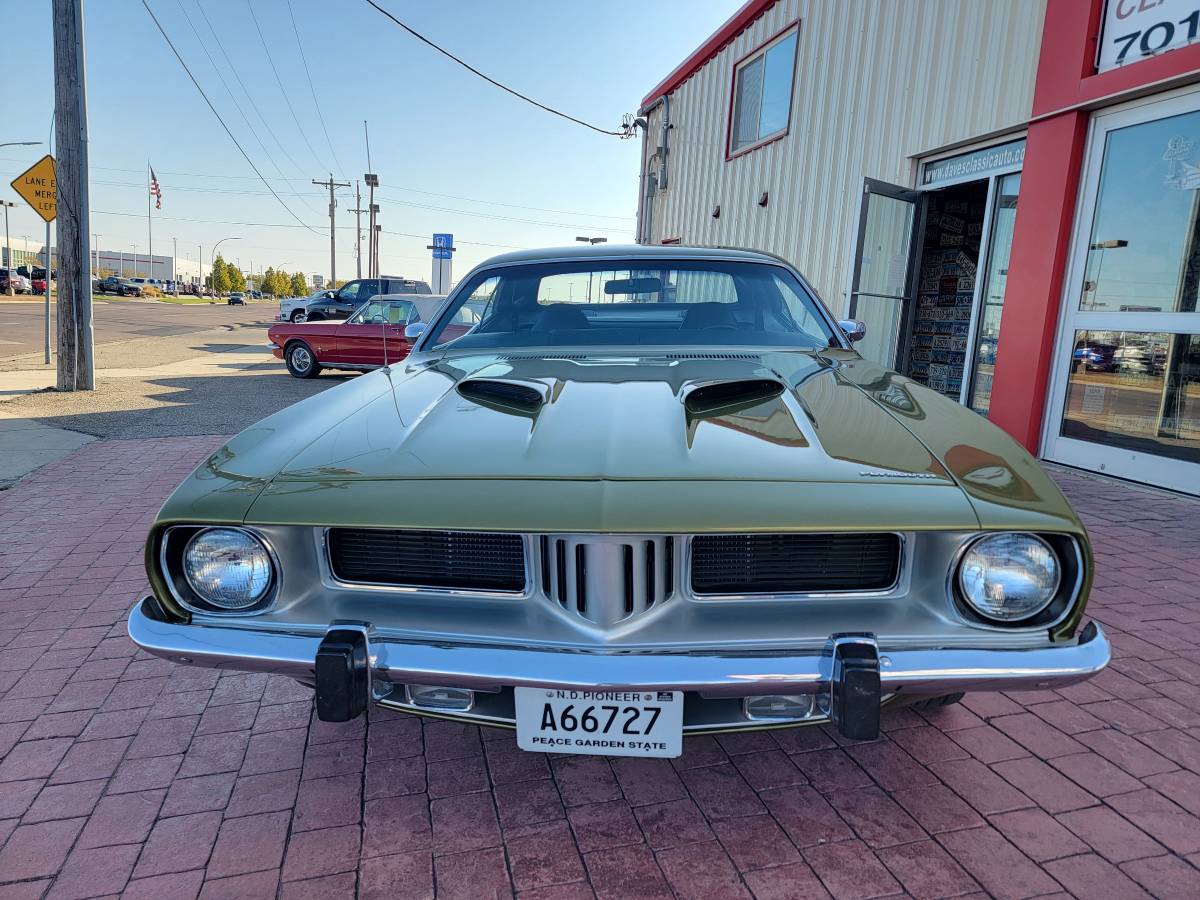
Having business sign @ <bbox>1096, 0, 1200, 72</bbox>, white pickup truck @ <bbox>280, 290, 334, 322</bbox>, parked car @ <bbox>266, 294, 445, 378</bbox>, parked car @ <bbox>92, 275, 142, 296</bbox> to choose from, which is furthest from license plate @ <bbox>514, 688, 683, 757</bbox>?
parked car @ <bbox>92, 275, 142, 296</bbox>

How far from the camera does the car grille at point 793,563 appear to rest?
1545 millimetres

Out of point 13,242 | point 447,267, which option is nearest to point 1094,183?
point 447,267

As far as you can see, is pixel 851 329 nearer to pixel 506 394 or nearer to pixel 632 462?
pixel 506 394

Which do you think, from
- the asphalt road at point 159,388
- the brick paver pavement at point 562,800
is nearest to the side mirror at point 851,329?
the brick paver pavement at point 562,800

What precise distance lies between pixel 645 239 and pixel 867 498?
15.2 metres

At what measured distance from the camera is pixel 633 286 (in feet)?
10.3

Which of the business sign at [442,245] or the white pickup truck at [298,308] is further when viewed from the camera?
the white pickup truck at [298,308]

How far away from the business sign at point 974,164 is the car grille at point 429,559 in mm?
5967

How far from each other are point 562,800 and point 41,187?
10.7 meters

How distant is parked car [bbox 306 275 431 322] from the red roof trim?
8.08m

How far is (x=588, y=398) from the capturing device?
196cm

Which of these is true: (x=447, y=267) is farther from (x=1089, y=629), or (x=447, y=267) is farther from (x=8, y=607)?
(x=1089, y=629)

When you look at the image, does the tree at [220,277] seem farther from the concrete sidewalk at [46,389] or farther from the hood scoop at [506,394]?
the hood scoop at [506,394]

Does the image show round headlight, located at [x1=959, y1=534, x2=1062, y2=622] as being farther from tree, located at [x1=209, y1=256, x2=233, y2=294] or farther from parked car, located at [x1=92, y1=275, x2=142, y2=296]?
tree, located at [x1=209, y1=256, x2=233, y2=294]
